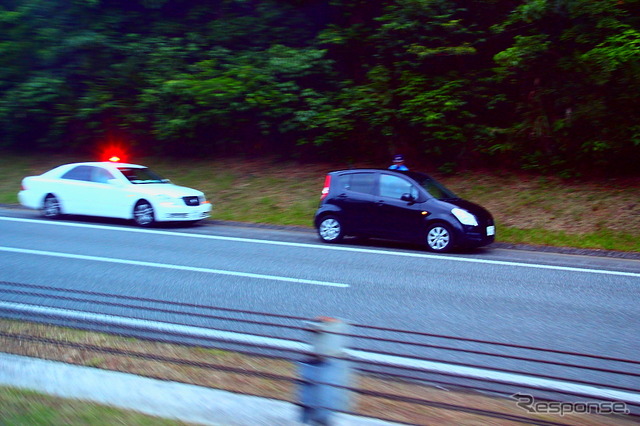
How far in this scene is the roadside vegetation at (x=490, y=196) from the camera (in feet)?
42.3

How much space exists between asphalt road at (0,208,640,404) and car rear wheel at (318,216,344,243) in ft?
0.97

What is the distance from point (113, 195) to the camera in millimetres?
14766

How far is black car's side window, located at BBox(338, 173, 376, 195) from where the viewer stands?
12.8 meters

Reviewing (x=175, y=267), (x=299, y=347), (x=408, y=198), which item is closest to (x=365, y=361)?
(x=299, y=347)

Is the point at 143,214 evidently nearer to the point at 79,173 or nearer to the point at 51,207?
the point at 79,173

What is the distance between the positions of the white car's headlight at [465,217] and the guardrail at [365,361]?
228 inches

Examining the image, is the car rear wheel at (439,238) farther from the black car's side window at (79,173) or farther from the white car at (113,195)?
the black car's side window at (79,173)

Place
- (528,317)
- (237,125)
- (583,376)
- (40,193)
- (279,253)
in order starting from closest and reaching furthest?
1. (583,376)
2. (528,317)
3. (279,253)
4. (40,193)
5. (237,125)

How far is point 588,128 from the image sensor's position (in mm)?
15055

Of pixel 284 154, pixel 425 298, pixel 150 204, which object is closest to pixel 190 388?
pixel 425 298

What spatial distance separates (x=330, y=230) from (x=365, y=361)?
26.0 feet

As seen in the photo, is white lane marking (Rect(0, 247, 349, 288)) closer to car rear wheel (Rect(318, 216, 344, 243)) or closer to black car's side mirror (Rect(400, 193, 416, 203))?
car rear wheel (Rect(318, 216, 344, 243))

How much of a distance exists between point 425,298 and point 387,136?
10088mm

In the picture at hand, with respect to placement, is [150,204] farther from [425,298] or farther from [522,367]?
[522,367]
